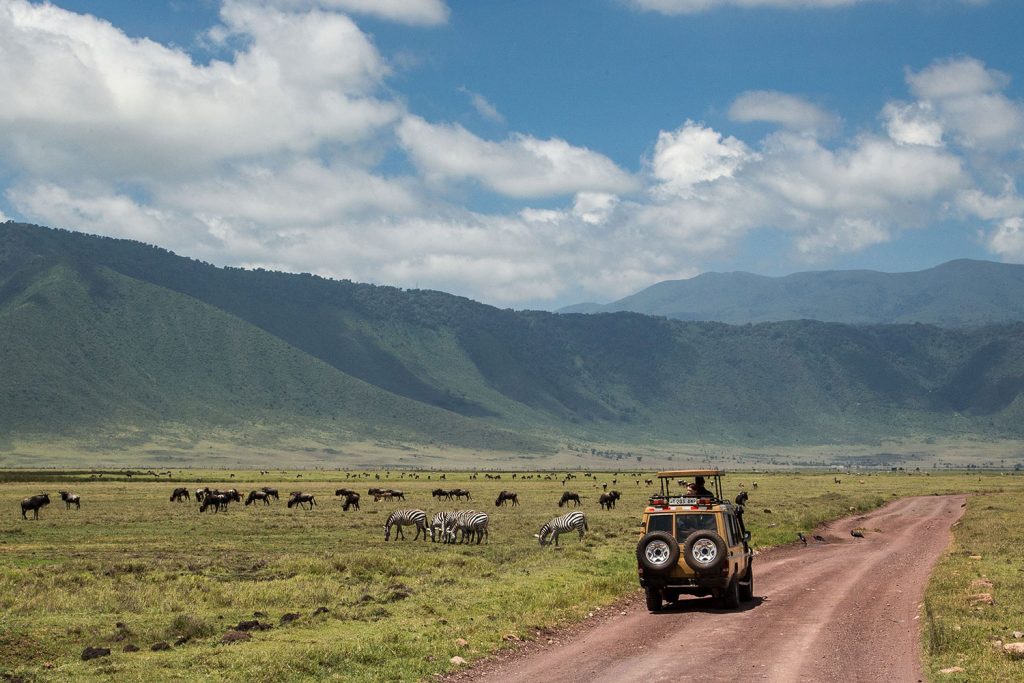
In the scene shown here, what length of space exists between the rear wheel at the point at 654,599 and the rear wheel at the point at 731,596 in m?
1.45

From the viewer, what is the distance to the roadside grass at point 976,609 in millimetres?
17547

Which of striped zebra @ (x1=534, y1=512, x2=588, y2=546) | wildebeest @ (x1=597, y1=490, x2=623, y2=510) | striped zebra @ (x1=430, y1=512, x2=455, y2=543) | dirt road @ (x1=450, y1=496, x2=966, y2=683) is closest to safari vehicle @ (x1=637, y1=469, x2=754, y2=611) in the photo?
dirt road @ (x1=450, y1=496, x2=966, y2=683)

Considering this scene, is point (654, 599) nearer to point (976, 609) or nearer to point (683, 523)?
point (683, 523)

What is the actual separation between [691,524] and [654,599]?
1.91 meters

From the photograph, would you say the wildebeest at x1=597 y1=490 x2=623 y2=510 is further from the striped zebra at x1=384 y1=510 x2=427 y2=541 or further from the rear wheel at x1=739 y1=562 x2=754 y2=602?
the rear wheel at x1=739 y1=562 x2=754 y2=602

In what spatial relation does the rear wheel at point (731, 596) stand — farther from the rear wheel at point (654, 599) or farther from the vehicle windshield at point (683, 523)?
the rear wheel at point (654, 599)

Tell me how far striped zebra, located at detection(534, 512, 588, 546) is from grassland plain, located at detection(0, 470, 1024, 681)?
57 cm

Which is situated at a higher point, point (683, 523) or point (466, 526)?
point (683, 523)

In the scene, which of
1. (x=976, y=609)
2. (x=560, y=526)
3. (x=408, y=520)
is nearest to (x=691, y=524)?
(x=976, y=609)

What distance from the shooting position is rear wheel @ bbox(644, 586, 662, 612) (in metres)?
24.1

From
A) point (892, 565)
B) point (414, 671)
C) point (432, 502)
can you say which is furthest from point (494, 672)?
point (432, 502)

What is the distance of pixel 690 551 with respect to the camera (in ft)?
Result: 76.2

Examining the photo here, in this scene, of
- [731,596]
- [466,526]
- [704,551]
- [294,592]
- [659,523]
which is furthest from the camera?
[466,526]

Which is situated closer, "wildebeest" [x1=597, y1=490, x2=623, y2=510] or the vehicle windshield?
the vehicle windshield
